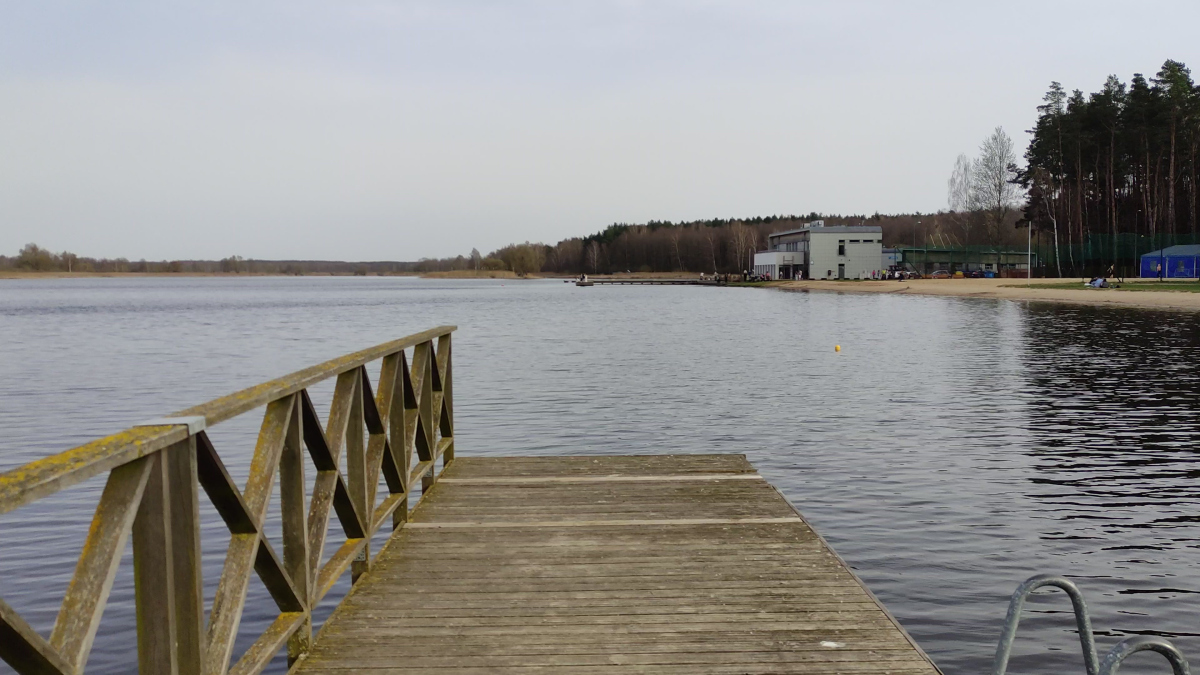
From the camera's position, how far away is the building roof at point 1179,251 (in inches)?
2645

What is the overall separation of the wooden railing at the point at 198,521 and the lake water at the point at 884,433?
2967 mm

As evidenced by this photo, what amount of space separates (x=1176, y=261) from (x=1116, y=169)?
11839 mm

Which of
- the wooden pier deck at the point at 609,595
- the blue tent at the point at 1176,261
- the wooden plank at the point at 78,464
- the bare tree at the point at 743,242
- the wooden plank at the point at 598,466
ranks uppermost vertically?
the bare tree at the point at 743,242

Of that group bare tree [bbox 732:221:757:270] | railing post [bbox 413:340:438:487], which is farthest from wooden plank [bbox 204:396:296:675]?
bare tree [bbox 732:221:757:270]

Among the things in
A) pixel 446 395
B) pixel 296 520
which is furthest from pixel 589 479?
pixel 296 520

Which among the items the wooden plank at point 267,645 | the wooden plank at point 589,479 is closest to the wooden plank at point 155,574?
the wooden plank at point 267,645

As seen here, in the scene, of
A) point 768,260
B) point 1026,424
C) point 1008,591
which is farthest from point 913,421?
point 768,260

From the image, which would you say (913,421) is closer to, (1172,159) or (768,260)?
(1172,159)

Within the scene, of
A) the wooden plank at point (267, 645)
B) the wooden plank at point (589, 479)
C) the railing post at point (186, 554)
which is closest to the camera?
the railing post at point (186, 554)

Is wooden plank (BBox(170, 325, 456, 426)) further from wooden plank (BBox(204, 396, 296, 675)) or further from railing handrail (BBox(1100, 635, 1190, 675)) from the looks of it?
railing handrail (BBox(1100, 635, 1190, 675))

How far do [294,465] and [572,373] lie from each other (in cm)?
2159

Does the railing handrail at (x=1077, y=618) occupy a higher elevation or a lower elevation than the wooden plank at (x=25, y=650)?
lower

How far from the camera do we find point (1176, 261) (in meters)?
69.1

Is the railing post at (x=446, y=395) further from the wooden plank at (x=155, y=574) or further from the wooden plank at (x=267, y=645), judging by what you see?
the wooden plank at (x=155, y=574)
